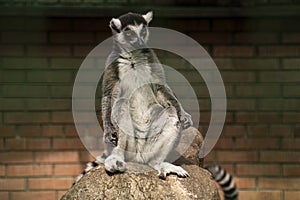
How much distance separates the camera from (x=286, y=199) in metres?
5.01

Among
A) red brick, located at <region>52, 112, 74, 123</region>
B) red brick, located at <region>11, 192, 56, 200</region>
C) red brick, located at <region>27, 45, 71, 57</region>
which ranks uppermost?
red brick, located at <region>27, 45, 71, 57</region>

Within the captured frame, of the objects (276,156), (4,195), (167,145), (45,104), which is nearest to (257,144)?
(276,156)

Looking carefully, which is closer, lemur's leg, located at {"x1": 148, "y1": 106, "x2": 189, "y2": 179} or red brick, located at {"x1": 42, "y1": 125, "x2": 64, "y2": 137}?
lemur's leg, located at {"x1": 148, "y1": 106, "x2": 189, "y2": 179}

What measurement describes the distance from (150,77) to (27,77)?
181cm

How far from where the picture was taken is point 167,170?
327 cm

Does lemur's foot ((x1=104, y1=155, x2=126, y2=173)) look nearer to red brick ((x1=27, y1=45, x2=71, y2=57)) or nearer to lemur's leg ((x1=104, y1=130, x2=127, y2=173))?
lemur's leg ((x1=104, y1=130, x2=127, y2=173))

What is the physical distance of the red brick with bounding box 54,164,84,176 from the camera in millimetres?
4918

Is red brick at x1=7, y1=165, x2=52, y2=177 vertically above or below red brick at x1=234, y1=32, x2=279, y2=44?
below

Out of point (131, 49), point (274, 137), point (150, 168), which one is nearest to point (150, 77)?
point (131, 49)

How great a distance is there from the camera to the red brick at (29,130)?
494 centimetres

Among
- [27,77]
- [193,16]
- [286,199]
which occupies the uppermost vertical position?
[193,16]

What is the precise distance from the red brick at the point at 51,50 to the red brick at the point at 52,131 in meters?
0.53

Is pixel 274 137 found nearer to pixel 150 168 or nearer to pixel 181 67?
pixel 181 67

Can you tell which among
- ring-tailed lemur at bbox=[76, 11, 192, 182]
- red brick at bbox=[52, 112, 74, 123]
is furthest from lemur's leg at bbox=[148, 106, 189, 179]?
red brick at bbox=[52, 112, 74, 123]
